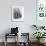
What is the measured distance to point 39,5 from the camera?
6.48m

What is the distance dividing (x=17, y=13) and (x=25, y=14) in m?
0.35

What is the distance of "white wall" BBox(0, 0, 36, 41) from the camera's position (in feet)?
21.1

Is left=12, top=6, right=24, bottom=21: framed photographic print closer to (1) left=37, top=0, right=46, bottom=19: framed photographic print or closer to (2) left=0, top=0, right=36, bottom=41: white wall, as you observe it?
(2) left=0, top=0, right=36, bottom=41: white wall

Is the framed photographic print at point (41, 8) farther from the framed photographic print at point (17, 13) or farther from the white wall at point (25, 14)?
the framed photographic print at point (17, 13)

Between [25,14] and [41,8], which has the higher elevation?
[41,8]

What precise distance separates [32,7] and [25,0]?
43 centimetres

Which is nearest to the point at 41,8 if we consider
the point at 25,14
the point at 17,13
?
the point at 25,14

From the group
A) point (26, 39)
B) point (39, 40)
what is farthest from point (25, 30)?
point (39, 40)

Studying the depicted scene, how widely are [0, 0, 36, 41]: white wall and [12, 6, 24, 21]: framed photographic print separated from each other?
131 mm

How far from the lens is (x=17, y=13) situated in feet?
21.2

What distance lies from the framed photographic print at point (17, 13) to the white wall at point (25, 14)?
131mm

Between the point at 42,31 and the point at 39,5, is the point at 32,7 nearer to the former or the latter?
the point at 39,5

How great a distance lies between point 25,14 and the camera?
6.48 m

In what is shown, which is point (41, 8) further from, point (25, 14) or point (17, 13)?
point (17, 13)
